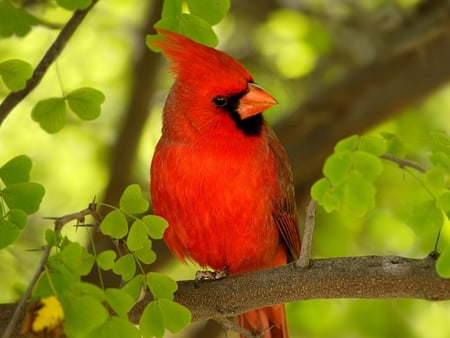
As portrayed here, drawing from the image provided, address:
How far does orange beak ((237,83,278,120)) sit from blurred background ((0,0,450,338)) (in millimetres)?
1028

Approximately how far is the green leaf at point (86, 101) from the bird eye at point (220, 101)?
511 millimetres

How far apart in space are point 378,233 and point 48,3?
1577 millimetres

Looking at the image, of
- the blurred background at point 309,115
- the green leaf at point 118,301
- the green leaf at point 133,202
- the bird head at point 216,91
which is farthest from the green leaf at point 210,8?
the blurred background at point 309,115

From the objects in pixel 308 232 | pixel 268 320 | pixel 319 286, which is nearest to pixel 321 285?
pixel 319 286

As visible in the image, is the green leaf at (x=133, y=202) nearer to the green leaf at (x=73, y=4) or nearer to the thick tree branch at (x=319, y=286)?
the thick tree branch at (x=319, y=286)

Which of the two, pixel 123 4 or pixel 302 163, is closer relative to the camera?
pixel 302 163

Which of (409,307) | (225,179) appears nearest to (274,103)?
(225,179)

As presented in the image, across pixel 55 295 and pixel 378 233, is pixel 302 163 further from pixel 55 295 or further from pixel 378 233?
pixel 55 295

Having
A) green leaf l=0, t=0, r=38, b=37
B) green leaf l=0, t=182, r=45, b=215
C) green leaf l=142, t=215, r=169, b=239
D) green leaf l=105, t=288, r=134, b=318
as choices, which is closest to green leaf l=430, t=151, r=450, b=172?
green leaf l=142, t=215, r=169, b=239

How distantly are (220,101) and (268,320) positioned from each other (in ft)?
2.39

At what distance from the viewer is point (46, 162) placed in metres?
4.23

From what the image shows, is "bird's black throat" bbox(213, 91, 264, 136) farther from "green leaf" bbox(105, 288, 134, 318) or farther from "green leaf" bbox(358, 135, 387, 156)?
"green leaf" bbox(105, 288, 134, 318)

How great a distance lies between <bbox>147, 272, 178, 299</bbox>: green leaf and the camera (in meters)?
2.04

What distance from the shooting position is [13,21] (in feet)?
8.25
